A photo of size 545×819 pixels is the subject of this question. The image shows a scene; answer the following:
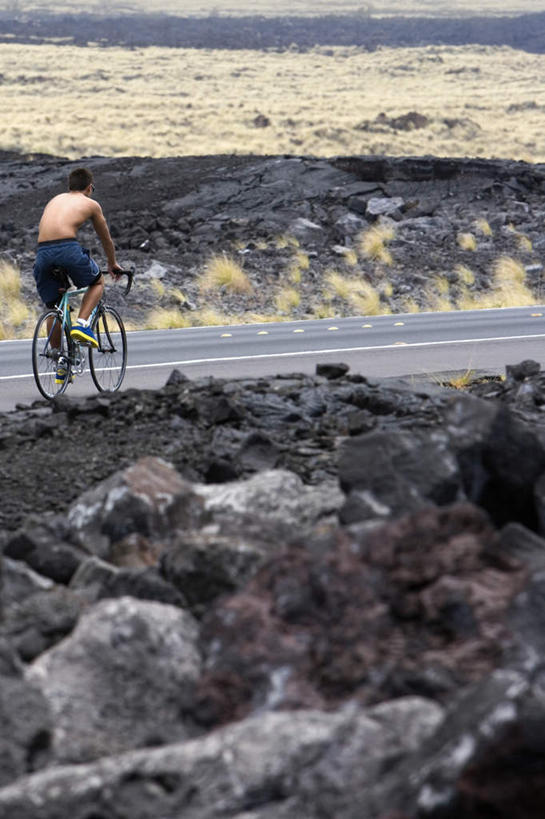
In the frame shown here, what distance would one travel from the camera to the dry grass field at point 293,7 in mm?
132625

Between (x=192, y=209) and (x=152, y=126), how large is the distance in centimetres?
3093

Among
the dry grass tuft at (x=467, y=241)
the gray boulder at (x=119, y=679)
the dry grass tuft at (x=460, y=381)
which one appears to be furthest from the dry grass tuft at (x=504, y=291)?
the gray boulder at (x=119, y=679)

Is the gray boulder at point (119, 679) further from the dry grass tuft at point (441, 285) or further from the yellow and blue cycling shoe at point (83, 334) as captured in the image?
the dry grass tuft at point (441, 285)

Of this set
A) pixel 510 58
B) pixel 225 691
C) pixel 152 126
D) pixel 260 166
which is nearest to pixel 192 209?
pixel 260 166

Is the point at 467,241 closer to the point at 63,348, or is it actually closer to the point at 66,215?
the point at 63,348

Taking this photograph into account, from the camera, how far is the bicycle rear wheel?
31.9ft

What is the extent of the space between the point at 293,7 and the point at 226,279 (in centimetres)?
12644

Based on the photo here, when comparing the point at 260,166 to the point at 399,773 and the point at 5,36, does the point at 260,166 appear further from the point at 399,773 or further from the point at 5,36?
the point at 5,36

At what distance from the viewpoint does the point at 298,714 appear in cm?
330

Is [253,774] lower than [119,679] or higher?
higher

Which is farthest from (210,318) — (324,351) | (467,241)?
(467,241)

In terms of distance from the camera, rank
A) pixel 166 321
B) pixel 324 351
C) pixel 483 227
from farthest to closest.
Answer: pixel 483 227
pixel 166 321
pixel 324 351

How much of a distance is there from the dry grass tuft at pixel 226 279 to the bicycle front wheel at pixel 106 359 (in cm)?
1033

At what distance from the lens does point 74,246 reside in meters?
9.36
